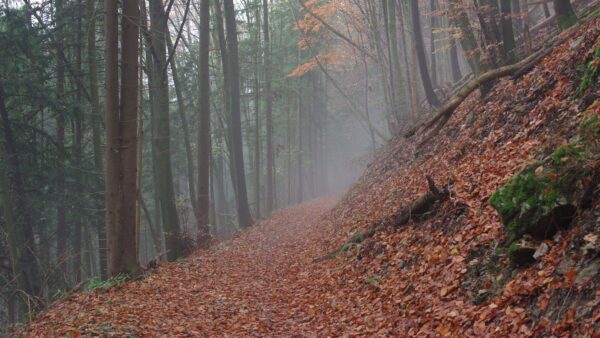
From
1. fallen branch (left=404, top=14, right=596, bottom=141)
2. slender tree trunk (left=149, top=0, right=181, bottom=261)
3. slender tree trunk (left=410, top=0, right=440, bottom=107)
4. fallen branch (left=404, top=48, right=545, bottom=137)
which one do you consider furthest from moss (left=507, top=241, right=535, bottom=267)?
slender tree trunk (left=410, top=0, right=440, bottom=107)

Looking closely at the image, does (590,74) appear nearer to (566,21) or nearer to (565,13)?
(566,21)

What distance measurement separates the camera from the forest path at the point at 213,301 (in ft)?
22.4

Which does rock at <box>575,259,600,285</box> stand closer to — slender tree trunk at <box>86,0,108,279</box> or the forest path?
the forest path

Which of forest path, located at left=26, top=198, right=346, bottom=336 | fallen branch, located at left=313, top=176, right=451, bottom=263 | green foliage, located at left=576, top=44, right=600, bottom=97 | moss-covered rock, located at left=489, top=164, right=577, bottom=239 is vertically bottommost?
forest path, located at left=26, top=198, right=346, bottom=336

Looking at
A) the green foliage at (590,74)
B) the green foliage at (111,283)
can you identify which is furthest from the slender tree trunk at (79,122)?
the green foliage at (590,74)

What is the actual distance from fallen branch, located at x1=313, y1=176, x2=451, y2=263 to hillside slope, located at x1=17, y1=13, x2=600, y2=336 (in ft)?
0.48

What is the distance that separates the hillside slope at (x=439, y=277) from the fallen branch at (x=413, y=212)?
145 mm

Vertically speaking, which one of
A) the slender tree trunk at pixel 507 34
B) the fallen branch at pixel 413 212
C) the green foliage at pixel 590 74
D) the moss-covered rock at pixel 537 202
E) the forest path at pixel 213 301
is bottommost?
the forest path at pixel 213 301

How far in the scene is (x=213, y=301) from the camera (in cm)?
872

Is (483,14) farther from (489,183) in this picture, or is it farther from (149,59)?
(149,59)

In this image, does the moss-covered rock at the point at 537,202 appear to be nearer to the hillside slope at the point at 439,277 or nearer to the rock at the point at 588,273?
the hillside slope at the point at 439,277

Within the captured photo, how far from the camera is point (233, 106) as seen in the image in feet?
67.4

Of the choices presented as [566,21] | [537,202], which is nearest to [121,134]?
[537,202]

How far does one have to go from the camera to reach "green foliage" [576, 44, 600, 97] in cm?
661
